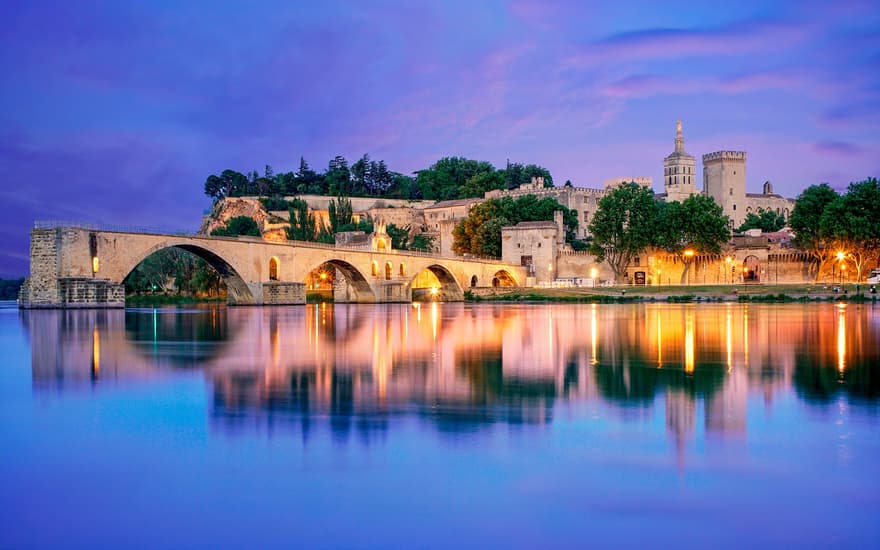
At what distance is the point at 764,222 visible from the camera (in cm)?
9394

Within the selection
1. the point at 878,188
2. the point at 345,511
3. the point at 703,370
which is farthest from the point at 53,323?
the point at 878,188

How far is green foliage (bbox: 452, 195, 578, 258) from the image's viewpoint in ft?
273

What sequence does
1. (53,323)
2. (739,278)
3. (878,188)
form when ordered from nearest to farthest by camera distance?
(53,323)
(878,188)
(739,278)

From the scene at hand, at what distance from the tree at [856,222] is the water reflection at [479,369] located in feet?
112

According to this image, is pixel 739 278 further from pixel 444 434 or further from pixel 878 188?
pixel 444 434

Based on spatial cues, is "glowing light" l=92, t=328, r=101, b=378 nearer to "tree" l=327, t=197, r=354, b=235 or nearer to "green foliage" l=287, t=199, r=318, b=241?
"green foliage" l=287, t=199, r=318, b=241

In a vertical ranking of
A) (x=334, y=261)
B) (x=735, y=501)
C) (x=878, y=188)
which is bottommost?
(x=735, y=501)

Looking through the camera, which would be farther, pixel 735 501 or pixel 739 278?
pixel 739 278

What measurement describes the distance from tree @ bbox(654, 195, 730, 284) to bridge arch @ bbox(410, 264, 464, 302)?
17.6 meters

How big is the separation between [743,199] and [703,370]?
95.0 metres

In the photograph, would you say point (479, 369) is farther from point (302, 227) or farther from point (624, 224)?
point (302, 227)

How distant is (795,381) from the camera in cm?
1354

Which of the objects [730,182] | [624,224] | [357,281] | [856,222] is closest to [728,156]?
[730,182]

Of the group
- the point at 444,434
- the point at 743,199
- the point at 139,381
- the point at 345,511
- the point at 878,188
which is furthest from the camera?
the point at 743,199
